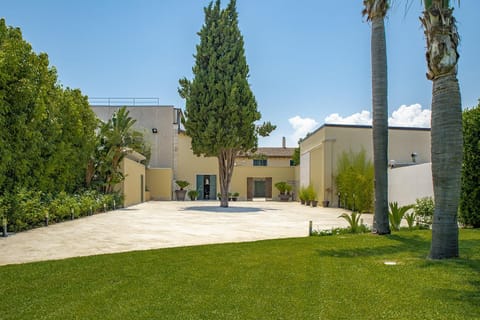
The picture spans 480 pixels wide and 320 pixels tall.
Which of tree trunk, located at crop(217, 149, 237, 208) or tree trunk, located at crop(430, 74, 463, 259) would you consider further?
tree trunk, located at crop(217, 149, 237, 208)

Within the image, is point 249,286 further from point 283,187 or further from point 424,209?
point 283,187

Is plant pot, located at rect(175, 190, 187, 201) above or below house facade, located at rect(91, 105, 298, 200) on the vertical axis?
below

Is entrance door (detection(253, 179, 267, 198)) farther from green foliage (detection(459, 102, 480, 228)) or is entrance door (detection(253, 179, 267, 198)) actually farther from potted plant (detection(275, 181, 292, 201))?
green foliage (detection(459, 102, 480, 228))

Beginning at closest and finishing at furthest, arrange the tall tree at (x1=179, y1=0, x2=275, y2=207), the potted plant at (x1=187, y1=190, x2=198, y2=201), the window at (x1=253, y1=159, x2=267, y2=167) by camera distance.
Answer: the tall tree at (x1=179, y1=0, x2=275, y2=207), the potted plant at (x1=187, y1=190, x2=198, y2=201), the window at (x1=253, y1=159, x2=267, y2=167)

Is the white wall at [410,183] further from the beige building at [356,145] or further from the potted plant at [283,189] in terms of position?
the potted plant at [283,189]

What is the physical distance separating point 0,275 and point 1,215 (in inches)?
212

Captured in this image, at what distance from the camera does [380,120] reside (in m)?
10.3

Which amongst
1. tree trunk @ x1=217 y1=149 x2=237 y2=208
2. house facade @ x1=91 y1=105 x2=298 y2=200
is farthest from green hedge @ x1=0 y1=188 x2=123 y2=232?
house facade @ x1=91 y1=105 x2=298 y2=200

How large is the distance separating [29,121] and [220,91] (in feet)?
46.5

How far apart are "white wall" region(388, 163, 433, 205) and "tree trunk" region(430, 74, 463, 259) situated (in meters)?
9.68

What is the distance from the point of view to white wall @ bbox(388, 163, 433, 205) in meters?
15.9

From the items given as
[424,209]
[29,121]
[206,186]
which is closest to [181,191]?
[206,186]

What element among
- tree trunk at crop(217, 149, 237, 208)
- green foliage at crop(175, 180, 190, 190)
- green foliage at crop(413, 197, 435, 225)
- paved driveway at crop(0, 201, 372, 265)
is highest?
tree trunk at crop(217, 149, 237, 208)

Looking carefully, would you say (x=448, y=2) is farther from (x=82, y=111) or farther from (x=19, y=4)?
(x=82, y=111)
